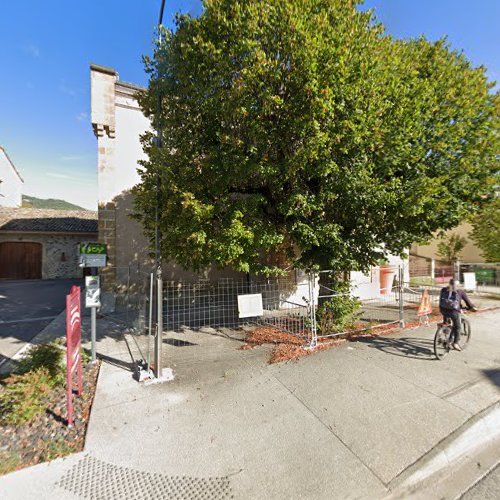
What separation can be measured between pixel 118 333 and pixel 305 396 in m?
5.26

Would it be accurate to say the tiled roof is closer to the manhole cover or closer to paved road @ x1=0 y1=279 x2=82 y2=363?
paved road @ x1=0 y1=279 x2=82 y2=363

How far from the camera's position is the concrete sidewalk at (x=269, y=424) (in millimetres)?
2541

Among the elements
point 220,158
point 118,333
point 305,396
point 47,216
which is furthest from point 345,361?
point 47,216

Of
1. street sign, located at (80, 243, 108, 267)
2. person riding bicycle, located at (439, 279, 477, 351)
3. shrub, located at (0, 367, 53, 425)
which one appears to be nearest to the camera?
shrub, located at (0, 367, 53, 425)

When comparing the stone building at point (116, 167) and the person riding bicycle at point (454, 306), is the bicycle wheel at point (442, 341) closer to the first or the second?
the person riding bicycle at point (454, 306)

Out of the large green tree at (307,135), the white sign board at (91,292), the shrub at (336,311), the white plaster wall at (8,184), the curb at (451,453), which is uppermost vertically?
the white plaster wall at (8,184)

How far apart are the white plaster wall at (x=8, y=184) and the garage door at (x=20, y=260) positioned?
10063mm

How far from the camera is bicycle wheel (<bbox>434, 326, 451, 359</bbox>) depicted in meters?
5.29

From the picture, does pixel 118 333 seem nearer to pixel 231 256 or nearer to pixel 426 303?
pixel 231 256

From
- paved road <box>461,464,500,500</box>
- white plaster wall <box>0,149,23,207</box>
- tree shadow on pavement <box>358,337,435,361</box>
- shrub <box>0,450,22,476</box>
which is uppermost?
white plaster wall <box>0,149,23,207</box>

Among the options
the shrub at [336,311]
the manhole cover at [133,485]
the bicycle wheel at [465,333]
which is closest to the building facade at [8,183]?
the shrub at [336,311]

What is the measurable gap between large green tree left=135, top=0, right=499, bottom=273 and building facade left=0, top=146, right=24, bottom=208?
27707 mm

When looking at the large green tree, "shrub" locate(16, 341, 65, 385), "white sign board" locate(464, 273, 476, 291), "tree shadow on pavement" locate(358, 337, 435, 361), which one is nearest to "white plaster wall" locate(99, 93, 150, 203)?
the large green tree

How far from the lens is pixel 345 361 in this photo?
5074mm
